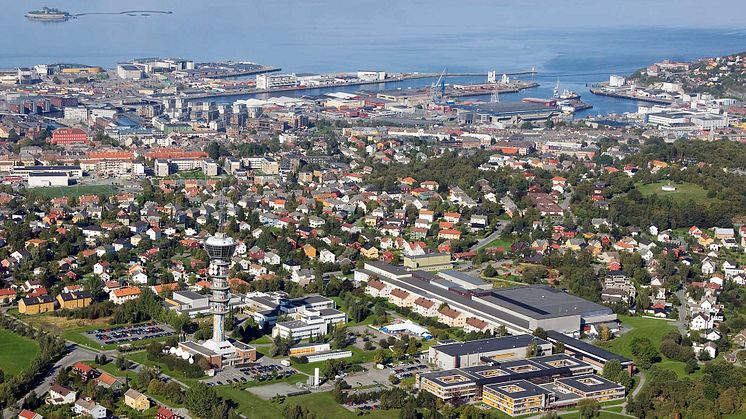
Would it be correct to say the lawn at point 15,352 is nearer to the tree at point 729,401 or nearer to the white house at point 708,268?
the tree at point 729,401

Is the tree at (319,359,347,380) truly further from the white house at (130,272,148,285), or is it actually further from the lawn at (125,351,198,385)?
the white house at (130,272,148,285)

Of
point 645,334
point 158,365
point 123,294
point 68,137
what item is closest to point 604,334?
point 645,334

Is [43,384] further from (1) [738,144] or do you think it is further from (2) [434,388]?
(1) [738,144]

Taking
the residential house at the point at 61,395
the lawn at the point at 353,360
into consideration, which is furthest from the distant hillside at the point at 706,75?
the residential house at the point at 61,395

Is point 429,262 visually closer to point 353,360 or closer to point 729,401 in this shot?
point 353,360

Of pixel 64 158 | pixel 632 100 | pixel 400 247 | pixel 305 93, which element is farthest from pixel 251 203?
pixel 632 100

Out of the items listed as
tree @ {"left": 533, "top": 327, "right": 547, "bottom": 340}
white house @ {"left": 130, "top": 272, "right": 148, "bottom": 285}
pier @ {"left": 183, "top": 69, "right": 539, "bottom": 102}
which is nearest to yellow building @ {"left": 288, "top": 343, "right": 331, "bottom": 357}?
tree @ {"left": 533, "top": 327, "right": 547, "bottom": 340}
